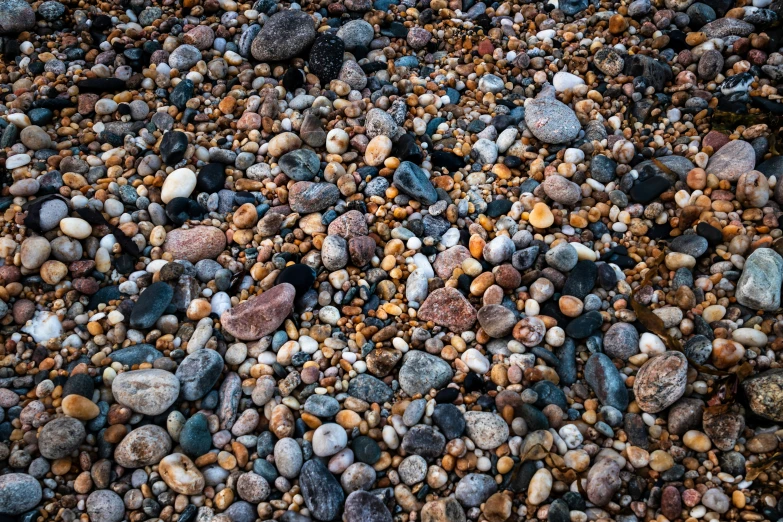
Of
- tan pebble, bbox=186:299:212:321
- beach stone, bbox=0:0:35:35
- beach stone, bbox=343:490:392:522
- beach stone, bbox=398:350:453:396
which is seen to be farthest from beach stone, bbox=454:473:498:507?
beach stone, bbox=0:0:35:35

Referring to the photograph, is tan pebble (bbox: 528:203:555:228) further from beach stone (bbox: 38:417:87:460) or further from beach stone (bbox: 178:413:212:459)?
beach stone (bbox: 38:417:87:460)

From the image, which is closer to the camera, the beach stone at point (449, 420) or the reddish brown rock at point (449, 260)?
the beach stone at point (449, 420)

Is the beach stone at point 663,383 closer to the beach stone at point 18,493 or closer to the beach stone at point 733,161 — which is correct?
the beach stone at point 733,161

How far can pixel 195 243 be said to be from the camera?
3.14 meters

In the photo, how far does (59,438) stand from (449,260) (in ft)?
6.40

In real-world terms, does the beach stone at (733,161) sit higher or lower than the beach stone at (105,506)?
higher

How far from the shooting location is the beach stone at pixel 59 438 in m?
2.42

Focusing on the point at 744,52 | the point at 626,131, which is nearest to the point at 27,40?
the point at 626,131

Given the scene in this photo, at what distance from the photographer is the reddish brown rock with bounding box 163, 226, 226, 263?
3.13 meters

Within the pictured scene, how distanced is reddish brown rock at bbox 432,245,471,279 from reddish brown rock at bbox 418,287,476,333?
17 centimetres

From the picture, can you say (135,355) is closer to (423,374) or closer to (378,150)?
(423,374)

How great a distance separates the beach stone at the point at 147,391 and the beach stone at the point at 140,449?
110mm

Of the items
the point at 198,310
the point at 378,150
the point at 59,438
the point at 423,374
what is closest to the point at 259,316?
the point at 198,310

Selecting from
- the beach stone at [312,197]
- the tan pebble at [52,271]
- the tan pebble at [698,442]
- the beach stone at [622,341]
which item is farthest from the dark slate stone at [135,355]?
the tan pebble at [698,442]
